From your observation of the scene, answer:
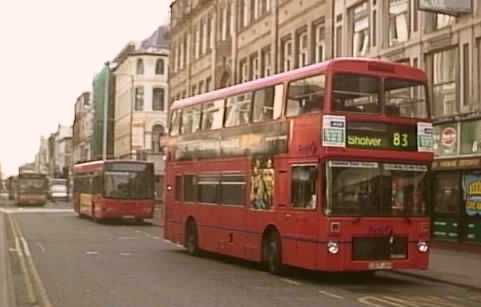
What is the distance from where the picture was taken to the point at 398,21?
30.5 meters

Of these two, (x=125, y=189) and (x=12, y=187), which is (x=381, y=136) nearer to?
(x=125, y=189)

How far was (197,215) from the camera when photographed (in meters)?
24.0

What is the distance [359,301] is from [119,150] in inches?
3435

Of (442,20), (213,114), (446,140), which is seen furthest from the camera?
(442,20)

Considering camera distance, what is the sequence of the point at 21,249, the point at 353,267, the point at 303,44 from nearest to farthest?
the point at 353,267 → the point at 21,249 → the point at 303,44

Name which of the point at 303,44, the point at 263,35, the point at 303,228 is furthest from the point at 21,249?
the point at 263,35

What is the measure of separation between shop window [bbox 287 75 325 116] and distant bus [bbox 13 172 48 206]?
59065 mm

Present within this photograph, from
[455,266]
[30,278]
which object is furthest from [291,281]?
[455,266]

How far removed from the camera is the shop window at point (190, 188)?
24266 mm

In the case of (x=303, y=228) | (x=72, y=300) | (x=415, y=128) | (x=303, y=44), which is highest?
(x=303, y=44)

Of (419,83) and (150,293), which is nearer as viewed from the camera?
(150,293)

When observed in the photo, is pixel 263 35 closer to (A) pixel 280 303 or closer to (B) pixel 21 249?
(B) pixel 21 249

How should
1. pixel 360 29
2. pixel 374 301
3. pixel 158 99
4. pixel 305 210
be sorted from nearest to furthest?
pixel 374 301 < pixel 305 210 < pixel 360 29 < pixel 158 99

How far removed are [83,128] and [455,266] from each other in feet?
393
